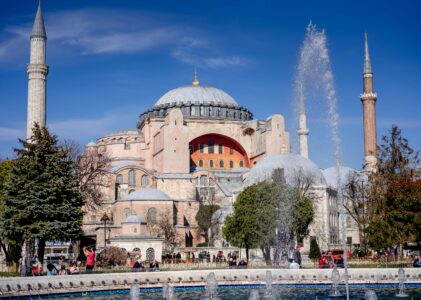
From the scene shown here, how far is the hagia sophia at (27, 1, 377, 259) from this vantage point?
41219mm

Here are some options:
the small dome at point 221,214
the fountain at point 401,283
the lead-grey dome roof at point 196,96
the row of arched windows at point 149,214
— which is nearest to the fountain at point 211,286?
the fountain at point 401,283

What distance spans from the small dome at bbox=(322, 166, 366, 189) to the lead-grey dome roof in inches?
445

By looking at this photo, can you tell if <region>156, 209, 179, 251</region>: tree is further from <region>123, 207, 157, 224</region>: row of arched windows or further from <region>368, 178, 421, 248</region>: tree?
<region>368, 178, 421, 248</region>: tree

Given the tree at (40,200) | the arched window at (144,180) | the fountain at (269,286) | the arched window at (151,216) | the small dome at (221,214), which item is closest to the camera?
the fountain at (269,286)

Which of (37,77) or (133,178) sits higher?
(37,77)

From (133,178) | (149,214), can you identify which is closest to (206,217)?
(149,214)

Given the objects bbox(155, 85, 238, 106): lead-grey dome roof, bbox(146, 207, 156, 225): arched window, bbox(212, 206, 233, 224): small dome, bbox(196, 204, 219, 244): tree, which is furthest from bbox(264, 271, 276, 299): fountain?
bbox(155, 85, 238, 106): lead-grey dome roof

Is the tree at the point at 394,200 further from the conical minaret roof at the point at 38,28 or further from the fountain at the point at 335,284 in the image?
the conical minaret roof at the point at 38,28

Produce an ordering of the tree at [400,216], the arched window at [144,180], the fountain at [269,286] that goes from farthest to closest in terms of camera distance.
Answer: the arched window at [144,180] < the tree at [400,216] < the fountain at [269,286]

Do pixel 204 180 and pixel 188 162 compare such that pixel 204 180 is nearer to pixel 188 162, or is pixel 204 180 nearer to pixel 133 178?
pixel 188 162

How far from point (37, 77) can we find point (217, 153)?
21.9 meters

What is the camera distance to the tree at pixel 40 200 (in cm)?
2436

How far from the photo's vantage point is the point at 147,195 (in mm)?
46750

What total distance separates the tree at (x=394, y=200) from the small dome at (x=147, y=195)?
17468mm
